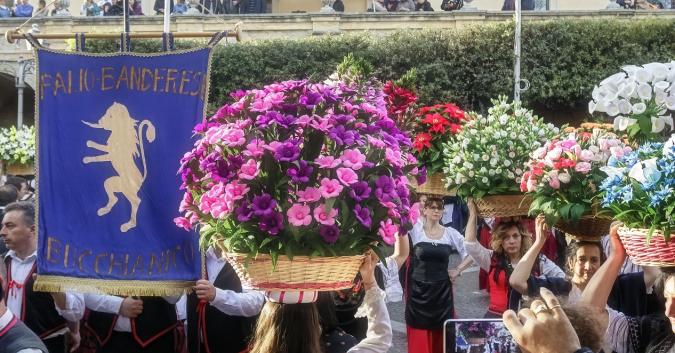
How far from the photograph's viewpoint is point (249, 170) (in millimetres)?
3834

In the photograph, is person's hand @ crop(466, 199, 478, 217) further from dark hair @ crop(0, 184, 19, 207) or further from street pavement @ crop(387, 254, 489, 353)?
dark hair @ crop(0, 184, 19, 207)

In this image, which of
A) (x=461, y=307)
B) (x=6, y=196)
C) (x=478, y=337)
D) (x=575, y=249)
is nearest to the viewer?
(x=478, y=337)

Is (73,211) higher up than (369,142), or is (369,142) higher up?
(369,142)

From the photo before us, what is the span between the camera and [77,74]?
5.66m

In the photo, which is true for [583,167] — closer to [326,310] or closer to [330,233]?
[326,310]

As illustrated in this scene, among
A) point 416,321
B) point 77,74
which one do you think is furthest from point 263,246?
point 416,321

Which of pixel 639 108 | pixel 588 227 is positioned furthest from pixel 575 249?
pixel 639 108

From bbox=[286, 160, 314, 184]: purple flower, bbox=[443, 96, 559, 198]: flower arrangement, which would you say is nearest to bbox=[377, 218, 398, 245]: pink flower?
bbox=[286, 160, 314, 184]: purple flower

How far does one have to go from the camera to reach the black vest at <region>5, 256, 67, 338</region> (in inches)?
245

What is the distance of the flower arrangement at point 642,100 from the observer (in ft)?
17.8

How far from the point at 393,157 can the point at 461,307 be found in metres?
8.05

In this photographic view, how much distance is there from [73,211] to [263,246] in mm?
2118

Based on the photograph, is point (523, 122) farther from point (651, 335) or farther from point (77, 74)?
point (77, 74)

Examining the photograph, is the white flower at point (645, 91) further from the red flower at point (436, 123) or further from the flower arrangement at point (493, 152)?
the red flower at point (436, 123)
